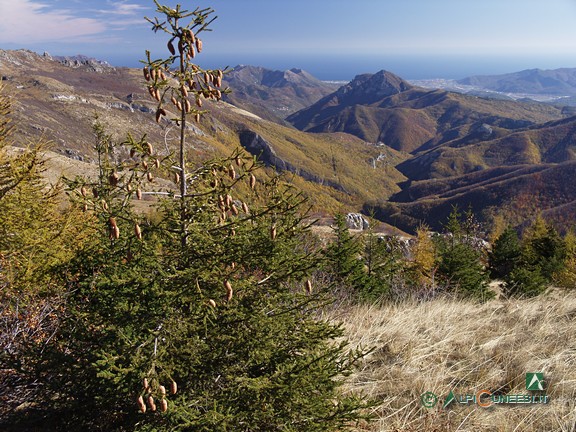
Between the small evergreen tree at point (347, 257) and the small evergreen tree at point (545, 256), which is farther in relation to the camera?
the small evergreen tree at point (545, 256)

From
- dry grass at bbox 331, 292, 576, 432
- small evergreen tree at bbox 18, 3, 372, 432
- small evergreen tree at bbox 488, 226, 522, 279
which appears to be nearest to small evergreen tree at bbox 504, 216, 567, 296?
small evergreen tree at bbox 488, 226, 522, 279

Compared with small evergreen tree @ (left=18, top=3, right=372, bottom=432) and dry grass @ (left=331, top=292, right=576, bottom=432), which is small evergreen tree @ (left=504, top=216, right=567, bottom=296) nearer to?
dry grass @ (left=331, top=292, right=576, bottom=432)

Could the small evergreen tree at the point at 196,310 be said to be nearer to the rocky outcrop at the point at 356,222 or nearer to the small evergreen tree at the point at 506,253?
the small evergreen tree at the point at 506,253

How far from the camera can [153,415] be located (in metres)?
3.44

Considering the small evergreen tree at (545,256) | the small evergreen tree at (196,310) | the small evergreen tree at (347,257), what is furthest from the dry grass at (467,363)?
the small evergreen tree at (545,256)

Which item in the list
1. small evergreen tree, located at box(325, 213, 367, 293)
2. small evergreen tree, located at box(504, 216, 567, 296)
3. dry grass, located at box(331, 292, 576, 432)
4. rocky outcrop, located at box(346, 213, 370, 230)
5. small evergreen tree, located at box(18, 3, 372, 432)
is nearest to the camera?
small evergreen tree, located at box(18, 3, 372, 432)

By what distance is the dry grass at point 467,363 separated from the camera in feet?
13.2

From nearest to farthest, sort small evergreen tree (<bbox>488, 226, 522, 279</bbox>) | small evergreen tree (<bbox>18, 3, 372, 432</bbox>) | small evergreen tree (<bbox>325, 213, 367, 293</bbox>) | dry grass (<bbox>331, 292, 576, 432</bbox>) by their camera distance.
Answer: small evergreen tree (<bbox>18, 3, 372, 432</bbox>) → dry grass (<bbox>331, 292, 576, 432</bbox>) → small evergreen tree (<bbox>325, 213, 367, 293</bbox>) → small evergreen tree (<bbox>488, 226, 522, 279</bbox>)

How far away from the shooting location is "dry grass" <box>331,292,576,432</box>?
158 inches

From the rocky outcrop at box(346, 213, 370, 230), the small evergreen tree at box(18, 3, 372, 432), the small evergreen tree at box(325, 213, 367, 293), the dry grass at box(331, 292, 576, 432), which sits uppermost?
the small evergreen tree at box(18, 3, 372, 432)

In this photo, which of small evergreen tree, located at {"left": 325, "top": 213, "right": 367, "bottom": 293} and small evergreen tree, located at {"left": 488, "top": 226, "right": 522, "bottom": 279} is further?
small evergreen tree, located at {"left": 488, "top": 226, "right": 522, "bottom": 279}

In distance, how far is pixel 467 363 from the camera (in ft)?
17.0

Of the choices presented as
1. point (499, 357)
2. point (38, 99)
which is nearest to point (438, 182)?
point (38, 99)

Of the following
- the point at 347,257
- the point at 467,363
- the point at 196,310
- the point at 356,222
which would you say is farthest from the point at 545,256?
the point at 356,222
